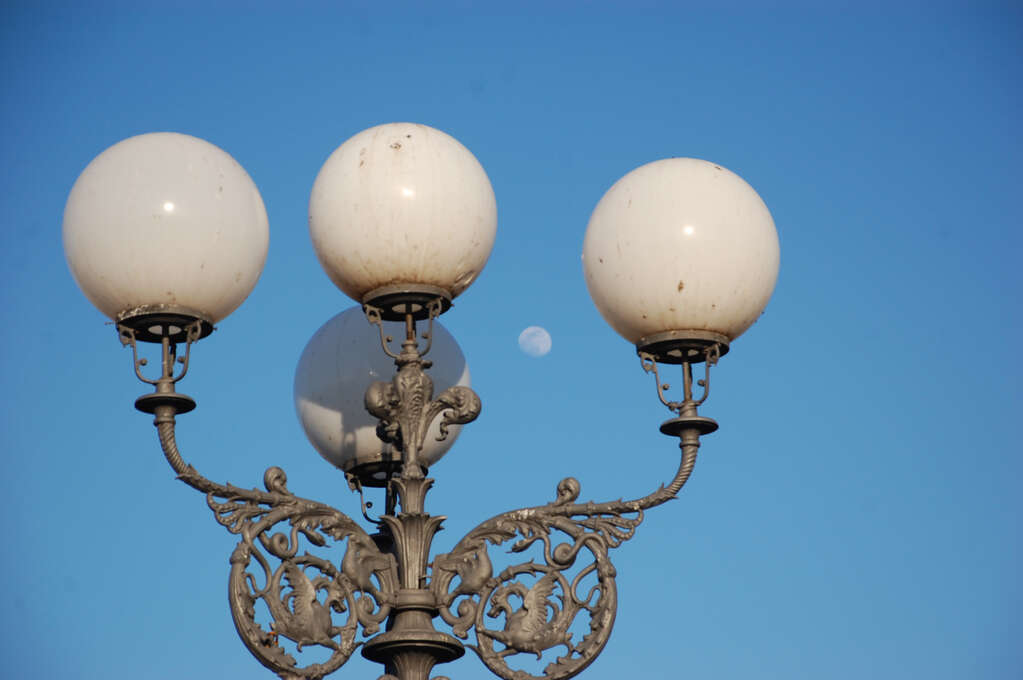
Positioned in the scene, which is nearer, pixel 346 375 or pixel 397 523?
pixel 397 523

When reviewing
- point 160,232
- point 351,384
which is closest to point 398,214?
point 160,232

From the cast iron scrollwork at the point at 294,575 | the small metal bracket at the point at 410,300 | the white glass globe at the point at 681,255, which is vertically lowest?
the cast iron scrollwork at the point at 294,575

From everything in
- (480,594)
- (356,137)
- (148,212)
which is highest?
(356,137)

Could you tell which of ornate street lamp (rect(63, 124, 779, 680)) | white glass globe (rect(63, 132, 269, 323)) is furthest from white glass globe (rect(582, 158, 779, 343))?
white glass globe (rect(63, 132, 269, 323))

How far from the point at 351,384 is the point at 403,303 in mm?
1303

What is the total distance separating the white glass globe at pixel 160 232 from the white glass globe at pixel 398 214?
Answer: 1.23 feet

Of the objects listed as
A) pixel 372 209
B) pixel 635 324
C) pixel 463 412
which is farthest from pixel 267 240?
pixel 635 324

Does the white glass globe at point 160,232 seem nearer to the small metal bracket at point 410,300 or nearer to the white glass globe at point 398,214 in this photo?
the white glass globe at point 398,214

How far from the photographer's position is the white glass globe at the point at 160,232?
26.8ft

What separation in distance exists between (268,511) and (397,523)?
0.60 metres

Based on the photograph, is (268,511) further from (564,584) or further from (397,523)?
(564,584)

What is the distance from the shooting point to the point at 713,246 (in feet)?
28.1

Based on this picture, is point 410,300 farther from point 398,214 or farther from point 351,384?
point 351,384

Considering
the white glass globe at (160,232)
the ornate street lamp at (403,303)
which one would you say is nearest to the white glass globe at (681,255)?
the ornate street lamp at (403,303)
